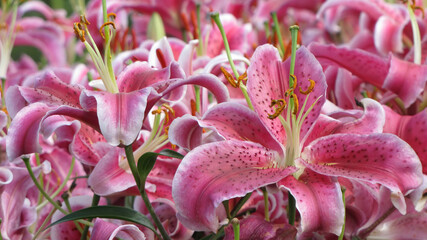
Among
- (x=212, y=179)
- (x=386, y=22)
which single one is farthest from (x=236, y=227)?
(x=386, y=22)

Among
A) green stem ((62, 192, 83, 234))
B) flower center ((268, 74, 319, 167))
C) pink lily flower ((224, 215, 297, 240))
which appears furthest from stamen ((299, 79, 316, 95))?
green stem ((62, 192, 83, 234))

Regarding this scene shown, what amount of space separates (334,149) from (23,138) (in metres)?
0.25

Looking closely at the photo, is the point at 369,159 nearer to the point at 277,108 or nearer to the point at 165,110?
the point at 277,108

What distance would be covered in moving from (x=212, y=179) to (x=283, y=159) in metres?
0.08

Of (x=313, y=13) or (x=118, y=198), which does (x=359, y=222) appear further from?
(x=313, y=13)

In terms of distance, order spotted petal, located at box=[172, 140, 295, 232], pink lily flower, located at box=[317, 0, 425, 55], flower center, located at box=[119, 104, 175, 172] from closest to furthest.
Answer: spotted petal, located at box=[172, 140, 295, 232] < flower center, located at box=[119, 104, 175, 172] < pink lily flower, located at box=[317, 0, 425, 55]

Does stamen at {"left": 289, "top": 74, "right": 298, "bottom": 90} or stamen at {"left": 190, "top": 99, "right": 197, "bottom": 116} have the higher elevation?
stamen at {"left": 289, "top": 74, "right": 298, "bottom": 90}

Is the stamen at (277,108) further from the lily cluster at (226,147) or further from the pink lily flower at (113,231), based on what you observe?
the pink lily flower at (113,231)

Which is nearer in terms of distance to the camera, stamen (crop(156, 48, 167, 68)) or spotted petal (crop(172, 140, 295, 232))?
spotted petal (crop(172, 140, 295, 232))

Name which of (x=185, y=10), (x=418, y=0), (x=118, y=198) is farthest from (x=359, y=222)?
(x=185, y=10)

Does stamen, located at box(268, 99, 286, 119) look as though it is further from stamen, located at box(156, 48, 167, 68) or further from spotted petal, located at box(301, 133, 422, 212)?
stamen, located at box(156, 48, 167, 68)

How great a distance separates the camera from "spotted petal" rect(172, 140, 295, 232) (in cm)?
47

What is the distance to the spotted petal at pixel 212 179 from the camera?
0.47 m

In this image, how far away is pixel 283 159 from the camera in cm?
53
